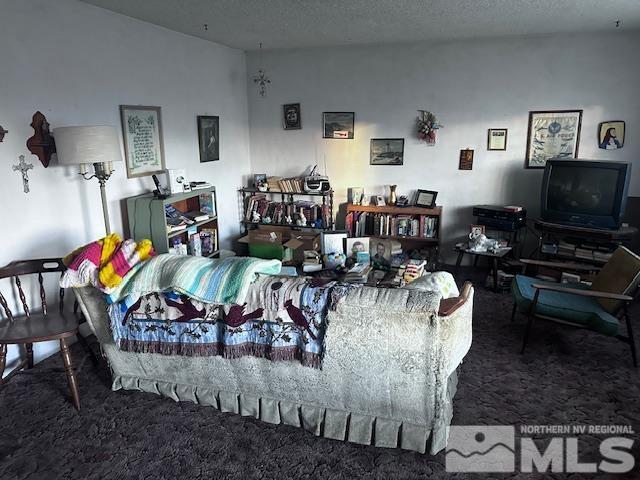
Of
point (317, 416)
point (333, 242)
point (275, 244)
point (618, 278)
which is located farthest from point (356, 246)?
point (317, 416)

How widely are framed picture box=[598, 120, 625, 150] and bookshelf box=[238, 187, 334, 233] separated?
301 cm

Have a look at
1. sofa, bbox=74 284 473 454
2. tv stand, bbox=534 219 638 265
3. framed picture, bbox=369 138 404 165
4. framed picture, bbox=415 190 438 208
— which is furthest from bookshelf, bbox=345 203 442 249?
sofa, bbox=74 284 473 454

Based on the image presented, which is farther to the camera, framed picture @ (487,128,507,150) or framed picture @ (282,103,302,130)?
framed picture @ (282,103,302,130)

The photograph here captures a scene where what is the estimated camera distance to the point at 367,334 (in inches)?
87.4

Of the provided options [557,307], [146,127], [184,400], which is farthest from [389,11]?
[184,400]

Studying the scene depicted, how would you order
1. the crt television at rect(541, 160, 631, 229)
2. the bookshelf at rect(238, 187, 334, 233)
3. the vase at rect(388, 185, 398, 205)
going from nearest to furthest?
the crt television at rect(541, 160, 631, 229) → the vase at rect(388, 185, 398, 205) → the bookshelf at rect(238, 187, 334, 233)

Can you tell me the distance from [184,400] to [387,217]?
11.0 feet

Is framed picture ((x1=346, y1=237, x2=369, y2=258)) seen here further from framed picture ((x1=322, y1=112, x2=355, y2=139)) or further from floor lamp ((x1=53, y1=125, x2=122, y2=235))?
floor lamp ((x1=53, y1=125, x2=122, y2=235))

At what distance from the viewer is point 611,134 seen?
480 cm

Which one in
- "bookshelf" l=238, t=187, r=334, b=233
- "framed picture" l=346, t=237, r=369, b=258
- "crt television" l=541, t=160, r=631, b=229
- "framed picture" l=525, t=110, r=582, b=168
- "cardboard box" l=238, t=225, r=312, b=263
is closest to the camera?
"crt television" l=541, t=160, r=631, b=229

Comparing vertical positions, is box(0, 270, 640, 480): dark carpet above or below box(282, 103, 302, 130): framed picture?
below

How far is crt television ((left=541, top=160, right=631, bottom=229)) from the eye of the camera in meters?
4.39

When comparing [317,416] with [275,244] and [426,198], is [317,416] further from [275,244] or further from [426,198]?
[426,198]

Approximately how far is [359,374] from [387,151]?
3.79 meters
